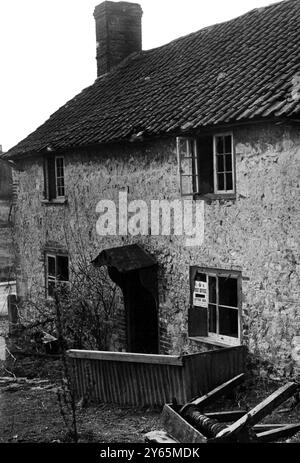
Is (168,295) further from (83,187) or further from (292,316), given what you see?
(83,187)

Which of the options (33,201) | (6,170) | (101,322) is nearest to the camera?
(101,322)

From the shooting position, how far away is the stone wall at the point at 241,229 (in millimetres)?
9930

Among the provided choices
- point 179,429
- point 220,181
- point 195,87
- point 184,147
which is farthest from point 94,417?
point 195,87

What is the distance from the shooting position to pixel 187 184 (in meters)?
11.9

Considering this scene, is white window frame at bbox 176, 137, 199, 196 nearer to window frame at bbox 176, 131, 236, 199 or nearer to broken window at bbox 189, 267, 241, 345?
window frame at bbox 176, 131, 236, 199

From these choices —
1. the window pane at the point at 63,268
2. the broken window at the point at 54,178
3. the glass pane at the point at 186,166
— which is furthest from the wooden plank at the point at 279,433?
the broken window at the point at 54,178

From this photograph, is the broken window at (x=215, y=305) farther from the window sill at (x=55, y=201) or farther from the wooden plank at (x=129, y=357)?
the window sill at (x=55, y=201)

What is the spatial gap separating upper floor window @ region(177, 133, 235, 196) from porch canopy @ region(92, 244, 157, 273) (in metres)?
1.75

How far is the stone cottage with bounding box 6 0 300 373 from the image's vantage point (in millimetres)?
10133

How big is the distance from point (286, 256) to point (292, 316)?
0.99 metres

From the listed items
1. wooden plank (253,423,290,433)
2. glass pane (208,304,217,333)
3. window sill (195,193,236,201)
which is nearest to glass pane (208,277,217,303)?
glass pane (208,304,217,333)

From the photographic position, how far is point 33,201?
1759 centimetres
